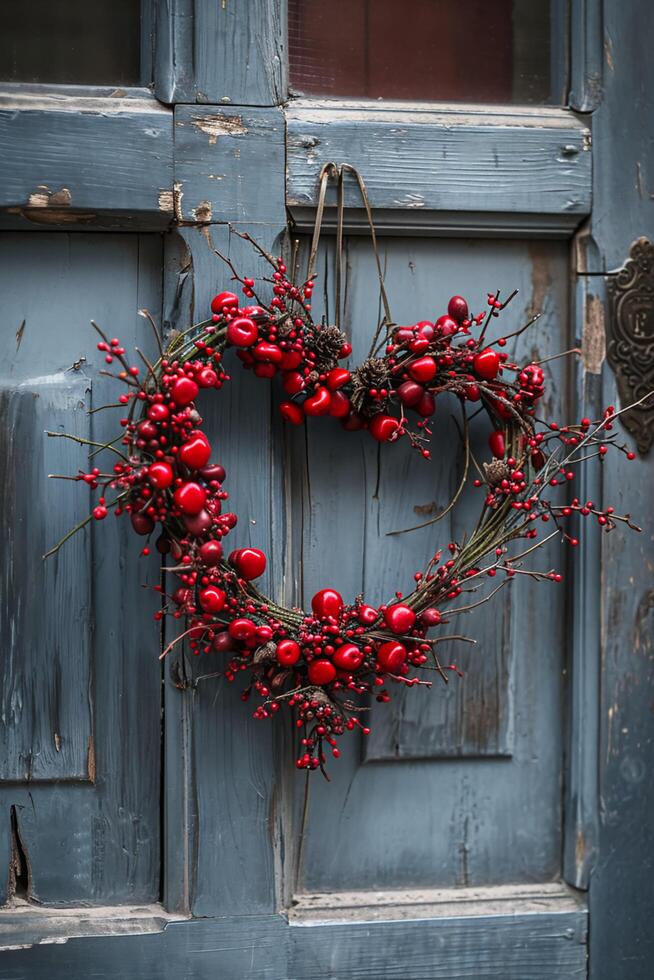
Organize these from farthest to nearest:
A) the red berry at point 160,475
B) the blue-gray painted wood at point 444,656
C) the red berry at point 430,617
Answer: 1. the blue-gray painted wood at point 444,656
2. the red berry at point 430,617
3. the red berry at point 160,475

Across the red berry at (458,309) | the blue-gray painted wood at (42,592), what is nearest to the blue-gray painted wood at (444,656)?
the red berry at (458,309)

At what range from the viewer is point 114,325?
1372mm

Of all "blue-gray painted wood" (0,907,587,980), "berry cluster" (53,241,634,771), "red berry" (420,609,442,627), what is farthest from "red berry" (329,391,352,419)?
"blue-gray painted wood" (0,907,587,980)

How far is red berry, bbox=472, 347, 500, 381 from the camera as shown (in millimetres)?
1292

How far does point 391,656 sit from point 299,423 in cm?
36

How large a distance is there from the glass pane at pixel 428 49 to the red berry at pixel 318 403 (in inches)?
19.4

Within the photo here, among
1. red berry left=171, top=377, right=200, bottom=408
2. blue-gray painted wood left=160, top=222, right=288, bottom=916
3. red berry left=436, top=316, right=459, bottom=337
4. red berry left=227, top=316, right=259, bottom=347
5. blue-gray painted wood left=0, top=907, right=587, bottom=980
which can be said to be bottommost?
blue-gray painted wood left=0, top=907, right=587, bottom=980

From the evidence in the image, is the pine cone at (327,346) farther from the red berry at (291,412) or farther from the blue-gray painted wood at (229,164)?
the blue-gray painted wood at (229,164)

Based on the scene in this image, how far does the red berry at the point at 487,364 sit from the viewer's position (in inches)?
50.9

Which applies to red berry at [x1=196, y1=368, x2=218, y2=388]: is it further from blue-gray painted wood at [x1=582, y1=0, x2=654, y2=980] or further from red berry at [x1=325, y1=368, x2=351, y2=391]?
blue-gray painted wood at [x1=582, y1=0, x2=654, y2=980]

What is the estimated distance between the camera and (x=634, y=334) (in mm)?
1405

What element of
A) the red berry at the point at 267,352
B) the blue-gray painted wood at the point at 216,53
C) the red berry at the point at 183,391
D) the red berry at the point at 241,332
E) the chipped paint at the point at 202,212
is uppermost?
the blue-gray painted wood at the point at 216,53

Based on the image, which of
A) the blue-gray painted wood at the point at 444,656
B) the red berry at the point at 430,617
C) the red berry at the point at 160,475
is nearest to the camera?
the red berry at the point at 160,475

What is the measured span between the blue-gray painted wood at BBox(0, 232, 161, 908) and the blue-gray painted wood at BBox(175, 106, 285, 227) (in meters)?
0.10
